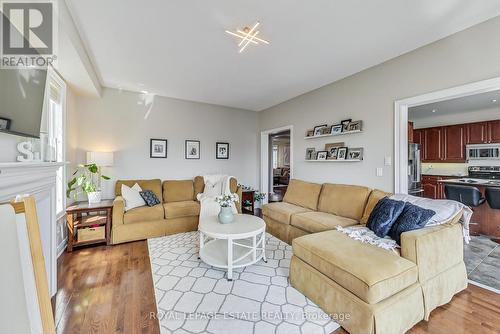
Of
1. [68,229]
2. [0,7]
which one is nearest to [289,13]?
[0,7]

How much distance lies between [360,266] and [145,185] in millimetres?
3705

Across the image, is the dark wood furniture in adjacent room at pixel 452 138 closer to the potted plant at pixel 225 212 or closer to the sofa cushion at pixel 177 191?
the potted plant at pixel 225 212

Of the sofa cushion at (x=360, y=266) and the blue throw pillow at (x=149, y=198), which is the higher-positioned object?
the blue throw pillow at (x=149, y=198)

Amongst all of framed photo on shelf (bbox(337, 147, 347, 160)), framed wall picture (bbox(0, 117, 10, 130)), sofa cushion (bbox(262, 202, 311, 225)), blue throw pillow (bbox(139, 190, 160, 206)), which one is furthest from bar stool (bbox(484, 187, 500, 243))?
framed wall picture (bbox(0, 117, 10, 130))

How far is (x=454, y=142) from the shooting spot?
539cm

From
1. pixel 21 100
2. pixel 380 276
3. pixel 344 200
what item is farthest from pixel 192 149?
pixel 380 276

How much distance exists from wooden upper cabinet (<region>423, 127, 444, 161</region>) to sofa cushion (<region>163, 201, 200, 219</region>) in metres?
6.20

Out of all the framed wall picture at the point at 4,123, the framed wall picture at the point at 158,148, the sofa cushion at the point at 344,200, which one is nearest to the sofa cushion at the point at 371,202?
the sofa cushion at the point at 344,200

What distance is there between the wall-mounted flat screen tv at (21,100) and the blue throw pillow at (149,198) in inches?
88.7

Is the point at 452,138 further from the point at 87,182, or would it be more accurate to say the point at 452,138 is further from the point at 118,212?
the point at 87,182

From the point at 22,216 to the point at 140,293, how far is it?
1.34 metres

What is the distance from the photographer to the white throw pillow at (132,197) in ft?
11.6

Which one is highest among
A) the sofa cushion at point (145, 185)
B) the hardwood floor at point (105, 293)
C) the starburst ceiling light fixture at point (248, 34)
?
the starburst ceiling light fixture at point (248, 34)

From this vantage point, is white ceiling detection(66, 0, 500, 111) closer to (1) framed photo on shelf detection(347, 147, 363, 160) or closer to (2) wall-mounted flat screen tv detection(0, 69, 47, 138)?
(2) wall-mounted flat screen tv detection(0, 69, 47, 138)
